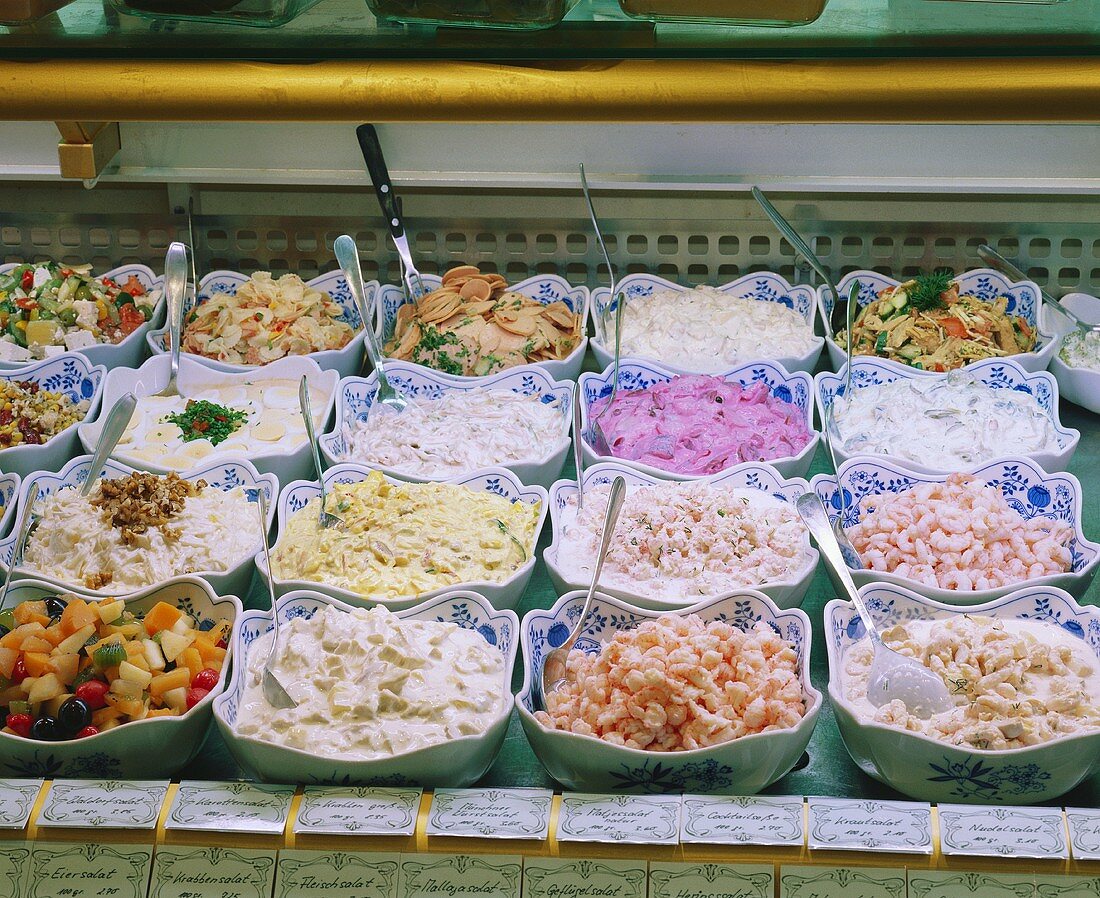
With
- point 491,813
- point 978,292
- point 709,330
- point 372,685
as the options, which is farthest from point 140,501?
point 978,292

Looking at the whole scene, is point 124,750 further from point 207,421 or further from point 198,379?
point 198,379

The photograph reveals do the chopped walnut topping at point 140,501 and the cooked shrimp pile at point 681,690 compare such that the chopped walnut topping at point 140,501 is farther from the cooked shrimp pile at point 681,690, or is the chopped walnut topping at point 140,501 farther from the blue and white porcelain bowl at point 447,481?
the cooked shrimp pile at point 681,690

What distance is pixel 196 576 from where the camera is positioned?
6.78ft

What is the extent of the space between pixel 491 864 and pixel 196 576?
779 millimetres

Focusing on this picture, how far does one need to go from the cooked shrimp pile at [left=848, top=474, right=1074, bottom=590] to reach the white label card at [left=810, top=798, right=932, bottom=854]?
57 cm

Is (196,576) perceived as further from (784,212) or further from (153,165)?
(784,212)

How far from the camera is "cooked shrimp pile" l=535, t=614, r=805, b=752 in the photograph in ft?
5.69

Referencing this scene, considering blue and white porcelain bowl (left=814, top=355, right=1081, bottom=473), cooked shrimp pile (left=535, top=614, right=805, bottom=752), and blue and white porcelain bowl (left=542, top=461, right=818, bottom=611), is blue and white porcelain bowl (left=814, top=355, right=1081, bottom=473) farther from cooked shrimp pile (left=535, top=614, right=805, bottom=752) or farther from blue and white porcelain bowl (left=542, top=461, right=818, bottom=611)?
cooked shrimp pile (left=535, top=614, right=805, bottom=752)

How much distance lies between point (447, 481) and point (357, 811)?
0.90 m

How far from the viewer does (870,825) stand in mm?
1588

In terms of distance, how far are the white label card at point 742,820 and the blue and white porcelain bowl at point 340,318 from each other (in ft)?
5.06

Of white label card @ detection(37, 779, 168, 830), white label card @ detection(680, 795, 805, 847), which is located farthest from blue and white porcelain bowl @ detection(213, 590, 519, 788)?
white label card @ detection(680, 795, 805, 847)

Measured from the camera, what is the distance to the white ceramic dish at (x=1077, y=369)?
105 inches

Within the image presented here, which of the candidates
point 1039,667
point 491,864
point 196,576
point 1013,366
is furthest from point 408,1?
point 1013,366
